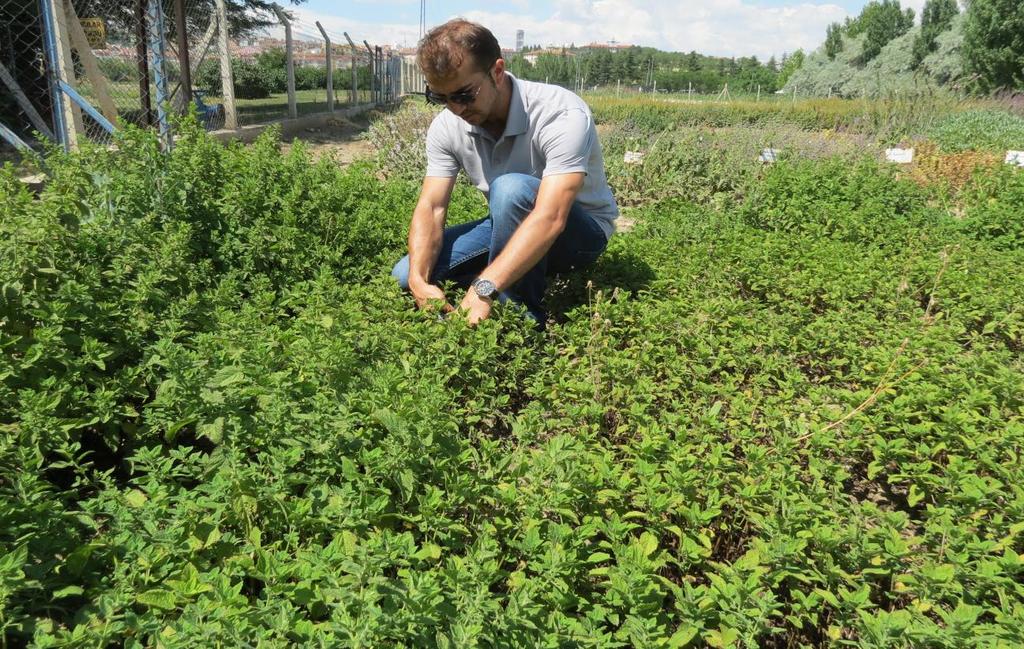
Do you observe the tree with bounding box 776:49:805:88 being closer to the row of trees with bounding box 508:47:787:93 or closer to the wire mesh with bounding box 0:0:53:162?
the row of trees with bounding box 508:47:787:93

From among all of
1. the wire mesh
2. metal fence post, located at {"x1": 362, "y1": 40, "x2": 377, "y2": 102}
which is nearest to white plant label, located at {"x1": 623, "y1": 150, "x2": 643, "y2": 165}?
the wire mesh

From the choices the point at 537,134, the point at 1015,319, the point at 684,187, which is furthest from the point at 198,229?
the point at 684,187

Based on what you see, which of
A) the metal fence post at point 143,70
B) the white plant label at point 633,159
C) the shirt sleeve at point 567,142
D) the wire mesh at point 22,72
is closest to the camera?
the shirt sleeve at point 567,142

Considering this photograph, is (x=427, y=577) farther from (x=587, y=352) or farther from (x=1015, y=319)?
(x=1015, y=319)

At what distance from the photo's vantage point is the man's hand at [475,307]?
2.88 m

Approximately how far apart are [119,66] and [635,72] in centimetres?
7546

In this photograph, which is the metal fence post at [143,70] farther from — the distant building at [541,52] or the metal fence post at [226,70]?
the distant building at [541,52]

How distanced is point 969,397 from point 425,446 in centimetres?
199

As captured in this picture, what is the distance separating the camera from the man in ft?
9.46

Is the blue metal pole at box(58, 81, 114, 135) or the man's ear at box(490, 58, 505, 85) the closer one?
the man's ear at box(490, 58, 505, 85)

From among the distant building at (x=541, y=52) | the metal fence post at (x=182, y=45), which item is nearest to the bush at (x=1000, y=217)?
the metal fence post at (x=182, y=45)

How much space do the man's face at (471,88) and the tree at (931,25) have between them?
4083 cm

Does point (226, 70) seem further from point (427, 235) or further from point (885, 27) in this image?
point (885, 27)

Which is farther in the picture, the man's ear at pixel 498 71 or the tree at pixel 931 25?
the tree at pixel 931 25
